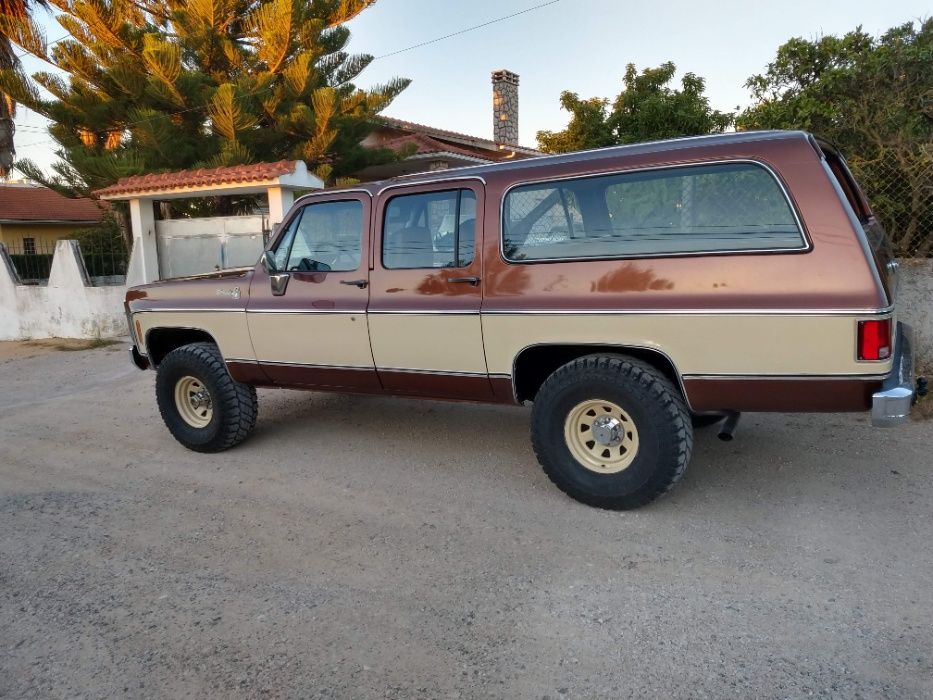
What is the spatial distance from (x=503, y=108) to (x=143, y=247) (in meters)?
16.0

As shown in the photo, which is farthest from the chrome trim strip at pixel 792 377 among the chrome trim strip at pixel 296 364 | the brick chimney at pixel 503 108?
the brick chimney at pixel 503 108

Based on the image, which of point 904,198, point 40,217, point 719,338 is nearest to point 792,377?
point 719,338

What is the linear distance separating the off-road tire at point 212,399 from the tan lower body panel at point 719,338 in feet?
7.45

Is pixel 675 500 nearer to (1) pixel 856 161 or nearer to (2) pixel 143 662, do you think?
(2) pixel 143 662

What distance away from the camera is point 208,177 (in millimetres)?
11305

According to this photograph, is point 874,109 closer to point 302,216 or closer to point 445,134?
point 302,216

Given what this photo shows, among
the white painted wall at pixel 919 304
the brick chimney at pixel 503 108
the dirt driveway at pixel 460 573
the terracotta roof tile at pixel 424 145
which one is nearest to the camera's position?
the dirt driveway at pixel 460 573

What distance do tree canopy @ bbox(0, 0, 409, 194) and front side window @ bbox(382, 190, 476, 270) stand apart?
12.3m

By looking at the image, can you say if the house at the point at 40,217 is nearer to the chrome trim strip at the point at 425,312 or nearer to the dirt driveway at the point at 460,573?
the dirt driveway at the point at 460,573

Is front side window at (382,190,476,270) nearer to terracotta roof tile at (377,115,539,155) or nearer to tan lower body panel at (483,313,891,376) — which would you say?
tan lower body panel at (483,313,891,376)

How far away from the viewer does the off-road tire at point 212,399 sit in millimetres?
5438

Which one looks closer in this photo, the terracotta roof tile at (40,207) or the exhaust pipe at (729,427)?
the exhaust pipe at (729,427)

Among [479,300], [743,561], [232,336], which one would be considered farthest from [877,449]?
[232,336]

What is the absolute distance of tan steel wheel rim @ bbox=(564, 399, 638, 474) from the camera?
159 inches
